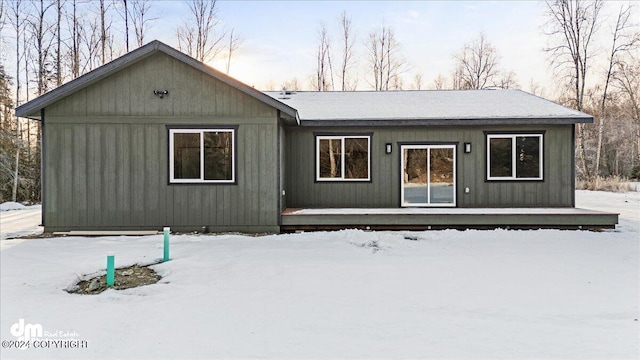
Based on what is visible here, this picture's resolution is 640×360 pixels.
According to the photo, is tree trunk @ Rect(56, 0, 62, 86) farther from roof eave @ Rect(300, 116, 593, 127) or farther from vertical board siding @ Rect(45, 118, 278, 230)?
roof eave @ Rect(300, 116, 593, 127)

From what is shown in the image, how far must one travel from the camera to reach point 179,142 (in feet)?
28.0

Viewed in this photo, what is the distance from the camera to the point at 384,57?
83.7ft

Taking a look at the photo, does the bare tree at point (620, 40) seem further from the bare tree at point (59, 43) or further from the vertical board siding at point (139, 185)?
the bare tree at point (59, 43)

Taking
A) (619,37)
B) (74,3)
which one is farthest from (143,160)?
(619,37)

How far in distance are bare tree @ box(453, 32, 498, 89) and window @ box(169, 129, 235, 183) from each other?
2263 centimetres

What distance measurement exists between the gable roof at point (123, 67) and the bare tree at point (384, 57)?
18177 mm

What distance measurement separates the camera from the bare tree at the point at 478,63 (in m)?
26.9

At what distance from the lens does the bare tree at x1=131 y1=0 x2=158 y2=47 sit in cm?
2034

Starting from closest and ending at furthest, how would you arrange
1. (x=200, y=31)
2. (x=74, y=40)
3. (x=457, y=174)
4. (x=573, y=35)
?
1. (x=457, y=174)
2. (x=74, y=40)
3. (x=200, y=31)
4. (x=573, y=35)

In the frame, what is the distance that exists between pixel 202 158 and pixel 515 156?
7.19 metres

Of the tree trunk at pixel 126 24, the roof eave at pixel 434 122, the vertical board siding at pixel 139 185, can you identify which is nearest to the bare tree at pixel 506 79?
the roof eave at pixel 434 122

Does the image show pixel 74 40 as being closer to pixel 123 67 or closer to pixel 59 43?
pixel 59 43

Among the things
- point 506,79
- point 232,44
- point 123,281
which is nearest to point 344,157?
point 123,281

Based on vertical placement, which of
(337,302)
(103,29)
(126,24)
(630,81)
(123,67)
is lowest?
(337,302)
